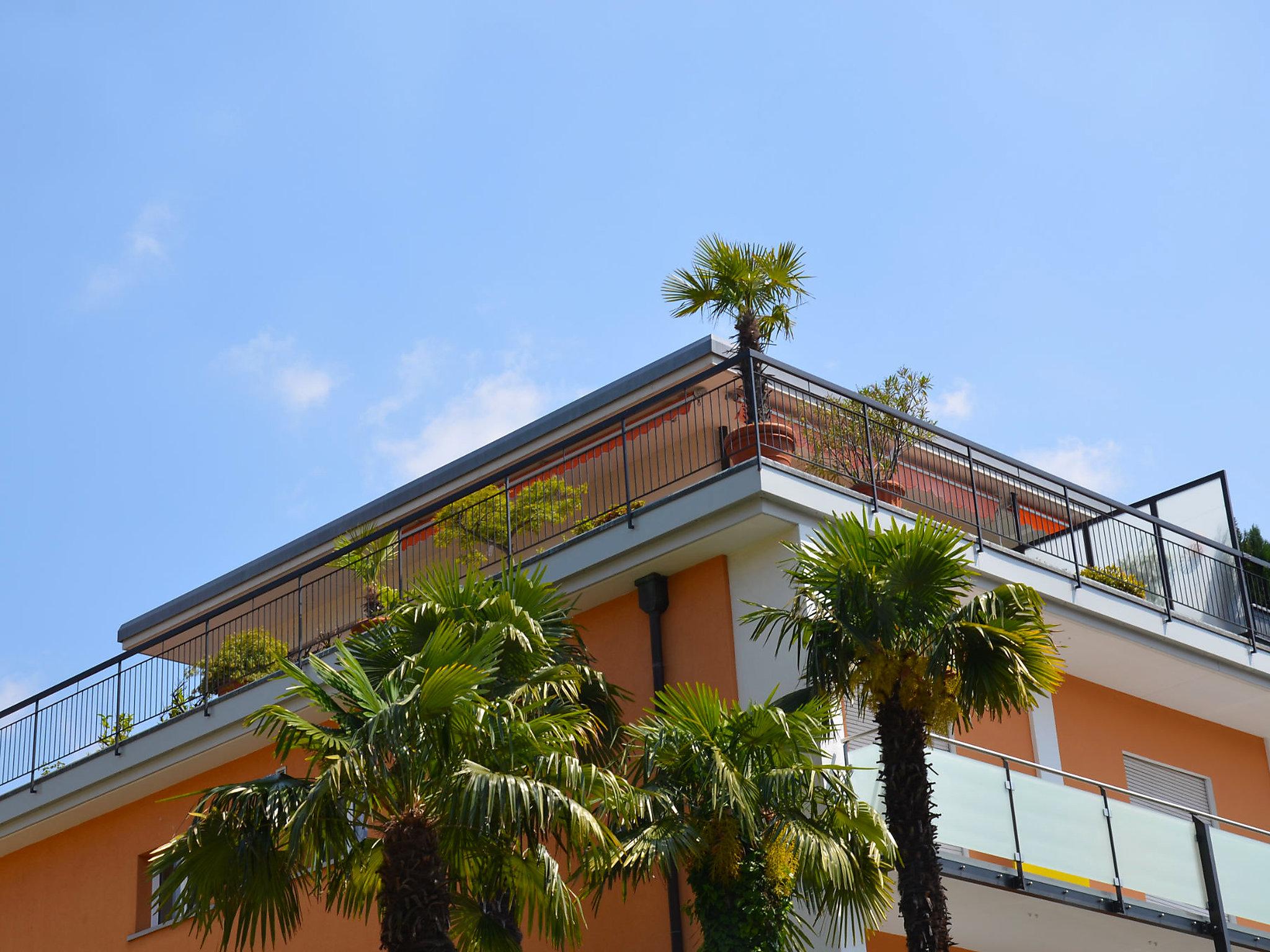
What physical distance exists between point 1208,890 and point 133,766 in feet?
40.7

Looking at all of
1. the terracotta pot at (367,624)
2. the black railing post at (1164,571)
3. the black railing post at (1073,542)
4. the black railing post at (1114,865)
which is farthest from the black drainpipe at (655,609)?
the black railing post at (1164,571)

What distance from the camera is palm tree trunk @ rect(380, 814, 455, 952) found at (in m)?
11.8

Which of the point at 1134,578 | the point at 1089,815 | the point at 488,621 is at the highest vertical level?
the point at 1134,578

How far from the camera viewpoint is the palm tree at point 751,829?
12305mm

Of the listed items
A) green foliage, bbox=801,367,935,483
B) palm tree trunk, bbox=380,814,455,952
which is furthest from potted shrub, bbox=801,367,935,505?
palm tree trunk, bbox=380,814,455,952

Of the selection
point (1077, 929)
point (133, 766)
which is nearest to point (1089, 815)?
point (1077, 929)

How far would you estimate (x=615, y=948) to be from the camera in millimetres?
15750

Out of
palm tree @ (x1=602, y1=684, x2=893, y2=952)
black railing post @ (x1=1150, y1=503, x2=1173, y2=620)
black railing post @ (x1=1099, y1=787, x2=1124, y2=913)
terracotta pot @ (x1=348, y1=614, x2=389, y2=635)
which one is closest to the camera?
palm tree @ (x1=602, y1=684, x2=893, y2=952)

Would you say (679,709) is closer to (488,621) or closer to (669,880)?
(488,621)

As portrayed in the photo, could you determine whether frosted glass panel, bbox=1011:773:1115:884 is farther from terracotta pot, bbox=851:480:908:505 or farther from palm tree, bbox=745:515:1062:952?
terracotta pot, bbox=851:480:908:505

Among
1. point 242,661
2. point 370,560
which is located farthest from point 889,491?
point 242,661

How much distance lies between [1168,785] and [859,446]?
5.68 metres

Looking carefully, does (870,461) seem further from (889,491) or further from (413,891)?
(413,891)

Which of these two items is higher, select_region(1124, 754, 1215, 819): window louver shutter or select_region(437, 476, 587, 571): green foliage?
select_region(437, 476, 587, 571): green foliage
